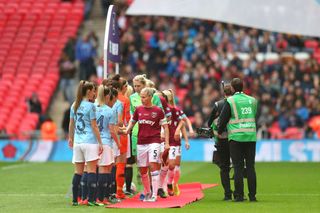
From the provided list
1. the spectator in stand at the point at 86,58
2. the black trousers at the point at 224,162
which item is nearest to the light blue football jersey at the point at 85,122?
the black trousers at the point at 224,162

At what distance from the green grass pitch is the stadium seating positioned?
6.14 m

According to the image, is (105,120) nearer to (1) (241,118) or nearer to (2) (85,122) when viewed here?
(2) (85,122)

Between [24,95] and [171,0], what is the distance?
1720cm

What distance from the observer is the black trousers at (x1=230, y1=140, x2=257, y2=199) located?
1783 centimetres

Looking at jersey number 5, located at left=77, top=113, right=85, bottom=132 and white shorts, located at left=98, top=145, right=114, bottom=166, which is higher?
jersey number 5, located at left=77, top=113, right=85, bottom=132

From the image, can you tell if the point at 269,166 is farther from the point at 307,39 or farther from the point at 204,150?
the point at 307,39

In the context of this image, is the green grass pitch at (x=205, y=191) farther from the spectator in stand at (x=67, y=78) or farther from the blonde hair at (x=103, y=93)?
the spectator in stand at (x=67, y=78)

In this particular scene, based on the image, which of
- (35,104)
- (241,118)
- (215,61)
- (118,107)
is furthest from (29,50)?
(241,118)

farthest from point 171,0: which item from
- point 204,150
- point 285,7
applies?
point 204,150

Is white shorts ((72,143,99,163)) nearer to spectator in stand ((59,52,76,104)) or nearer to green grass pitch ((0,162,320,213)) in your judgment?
green grass pitch ((0,162,320,213))

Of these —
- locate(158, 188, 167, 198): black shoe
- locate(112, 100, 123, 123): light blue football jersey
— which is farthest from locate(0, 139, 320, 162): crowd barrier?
locate(112, 100, 123, 123): light blue football jersey

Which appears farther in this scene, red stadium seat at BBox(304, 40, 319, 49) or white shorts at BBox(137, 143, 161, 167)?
red stadium seat at BBox(304, 40, 319, 49)

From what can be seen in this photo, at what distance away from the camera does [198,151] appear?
32500 millimetres

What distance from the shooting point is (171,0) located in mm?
21469
